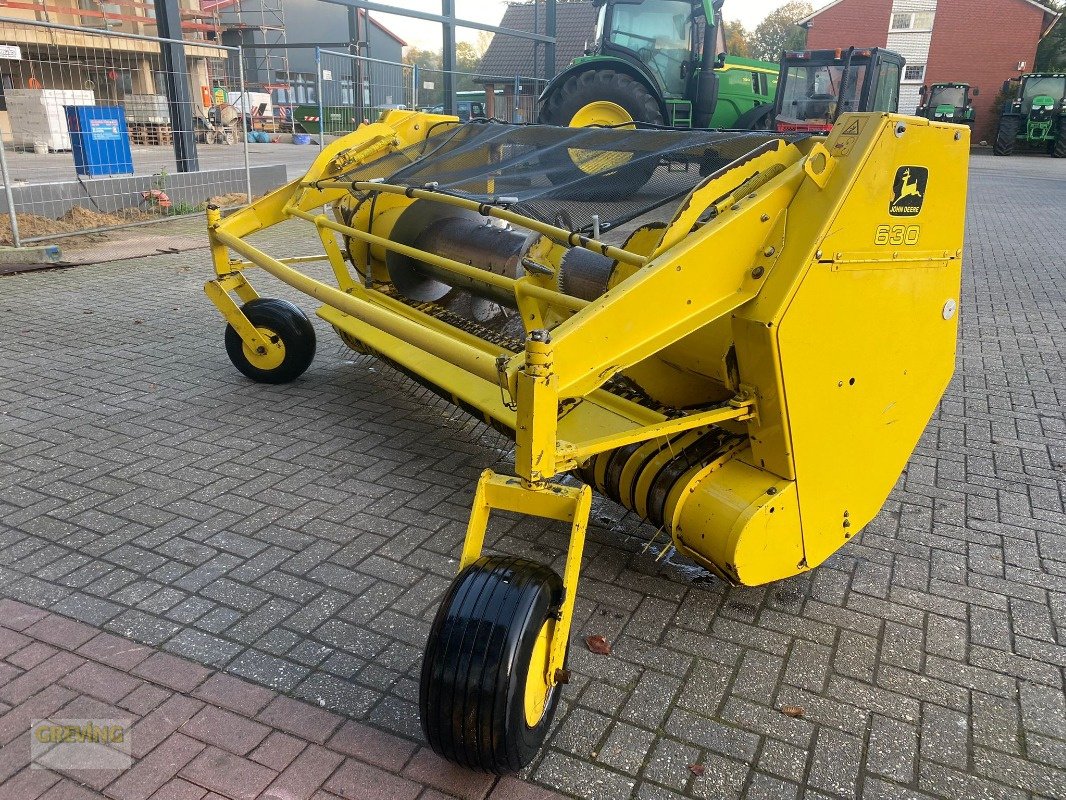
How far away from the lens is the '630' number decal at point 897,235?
8.67ft

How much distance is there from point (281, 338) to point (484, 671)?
3.36 metres

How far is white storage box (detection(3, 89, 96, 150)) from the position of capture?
11641 mm

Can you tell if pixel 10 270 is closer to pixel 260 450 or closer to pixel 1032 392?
pixel 260 450

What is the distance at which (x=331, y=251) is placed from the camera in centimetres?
471

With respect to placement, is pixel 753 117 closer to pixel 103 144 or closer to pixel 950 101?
pixel 103 144

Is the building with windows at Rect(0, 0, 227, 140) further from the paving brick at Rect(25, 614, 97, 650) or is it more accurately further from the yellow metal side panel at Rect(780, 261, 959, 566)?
the yellow metal side panel at Rect(780, 261, 959, 566)

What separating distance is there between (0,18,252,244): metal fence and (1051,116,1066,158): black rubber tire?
89.3 feet

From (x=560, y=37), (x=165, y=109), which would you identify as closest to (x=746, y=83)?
(x=165, y=109)

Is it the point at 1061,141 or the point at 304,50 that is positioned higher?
the point at 304,50

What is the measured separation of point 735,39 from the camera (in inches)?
2183

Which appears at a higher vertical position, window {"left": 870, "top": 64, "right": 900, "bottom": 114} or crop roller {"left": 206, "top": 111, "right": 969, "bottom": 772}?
window {"left": 870, "top": 64, "right": 900, "bottom": 114}

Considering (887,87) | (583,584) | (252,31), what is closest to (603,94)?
(887,87)

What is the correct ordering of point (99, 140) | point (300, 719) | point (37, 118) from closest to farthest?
point (300, 719)
point (99, 140)
point (37, 118)

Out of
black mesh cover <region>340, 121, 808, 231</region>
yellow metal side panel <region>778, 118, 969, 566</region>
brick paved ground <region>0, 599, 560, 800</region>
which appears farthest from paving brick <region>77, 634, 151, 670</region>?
yellow metal side panel <region>778, 118, 969, 566</region>
